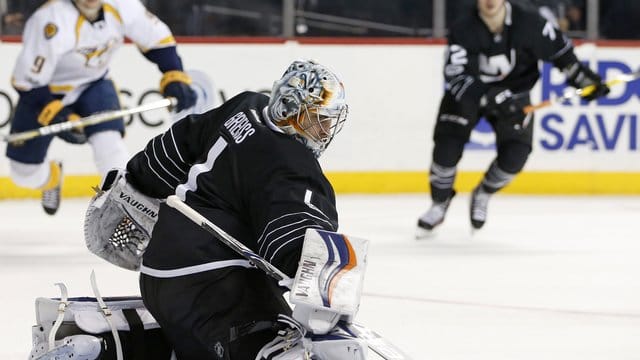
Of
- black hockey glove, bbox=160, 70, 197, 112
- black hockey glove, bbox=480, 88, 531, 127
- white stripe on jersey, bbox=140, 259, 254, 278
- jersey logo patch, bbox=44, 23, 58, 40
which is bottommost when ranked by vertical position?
black hockey glove, bbox=480, 88, 531, 127

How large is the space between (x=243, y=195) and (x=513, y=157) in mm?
3699

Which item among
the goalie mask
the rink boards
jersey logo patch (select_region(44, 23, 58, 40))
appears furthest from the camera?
the rink boards

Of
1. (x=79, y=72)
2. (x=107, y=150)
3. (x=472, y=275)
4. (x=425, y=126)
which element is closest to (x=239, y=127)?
(x=472, y=275)

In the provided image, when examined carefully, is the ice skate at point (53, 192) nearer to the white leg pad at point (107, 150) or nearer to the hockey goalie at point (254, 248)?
the white leg pad at point (107, 150)

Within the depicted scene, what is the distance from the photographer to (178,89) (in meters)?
5.65

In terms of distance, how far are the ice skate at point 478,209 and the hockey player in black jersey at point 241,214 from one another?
139 inches

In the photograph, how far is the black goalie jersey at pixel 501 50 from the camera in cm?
582

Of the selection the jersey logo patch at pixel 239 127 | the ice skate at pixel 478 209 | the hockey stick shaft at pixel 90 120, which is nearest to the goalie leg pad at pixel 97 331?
the jersey logo patch at pixel 239 127

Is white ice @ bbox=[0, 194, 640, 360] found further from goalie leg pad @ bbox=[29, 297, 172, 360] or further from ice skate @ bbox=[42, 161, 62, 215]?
goalie leg pad @ bbox=[29, 297, 172, 360]

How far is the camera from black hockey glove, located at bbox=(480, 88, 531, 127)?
5832 millimetres

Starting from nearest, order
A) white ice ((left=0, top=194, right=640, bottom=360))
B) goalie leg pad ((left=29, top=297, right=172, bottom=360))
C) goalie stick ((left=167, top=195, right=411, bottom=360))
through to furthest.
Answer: goalie stick ((left=167, top=195, right=411, bottom=360)), goalie leg pad ((left=29, top=297, right=172, bottom=360)), white ice ((left=0, top=194, right=640, bottom=360))

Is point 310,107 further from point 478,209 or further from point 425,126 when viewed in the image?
point 425,126

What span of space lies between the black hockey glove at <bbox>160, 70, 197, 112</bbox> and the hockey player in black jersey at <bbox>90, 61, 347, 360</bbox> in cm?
316

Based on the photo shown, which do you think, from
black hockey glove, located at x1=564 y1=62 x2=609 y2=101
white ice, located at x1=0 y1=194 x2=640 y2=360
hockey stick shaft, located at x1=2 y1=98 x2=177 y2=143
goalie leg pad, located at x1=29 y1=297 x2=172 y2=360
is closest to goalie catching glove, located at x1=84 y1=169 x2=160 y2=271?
goalie leg pad, located at x1=29 y1=297 x2=172 y2=360
